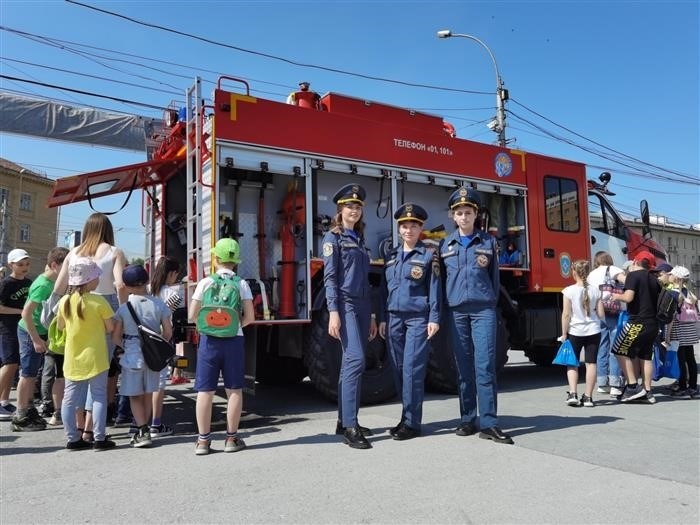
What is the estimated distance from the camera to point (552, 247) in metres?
7.95

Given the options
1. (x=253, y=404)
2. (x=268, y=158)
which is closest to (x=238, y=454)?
(x=253, y=404)

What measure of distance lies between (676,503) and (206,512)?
8.28 feet

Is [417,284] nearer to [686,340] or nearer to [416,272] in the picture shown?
[416,272]

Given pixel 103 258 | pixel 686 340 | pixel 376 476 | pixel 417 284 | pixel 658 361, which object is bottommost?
pixel 376 476

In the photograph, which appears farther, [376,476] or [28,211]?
[28,211]

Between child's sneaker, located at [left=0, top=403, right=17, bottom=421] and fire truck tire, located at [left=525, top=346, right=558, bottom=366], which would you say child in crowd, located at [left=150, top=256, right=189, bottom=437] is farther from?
fire truck tire, located at [left=525, top=346, right=558, bottom=366]

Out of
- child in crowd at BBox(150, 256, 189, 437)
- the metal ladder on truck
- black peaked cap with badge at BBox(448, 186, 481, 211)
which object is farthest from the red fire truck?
black peaked cap with badge at BBox(448, 186, 481, 211)

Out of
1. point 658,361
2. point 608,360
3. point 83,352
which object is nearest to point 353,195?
point 83,352

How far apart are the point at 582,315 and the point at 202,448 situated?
14.0ft

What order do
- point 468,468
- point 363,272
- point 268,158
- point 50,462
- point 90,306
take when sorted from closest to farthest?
point 468,468, point 50,462, point 90,306, point 363,272, point 268,158

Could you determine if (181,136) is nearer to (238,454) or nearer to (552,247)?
(238,454)

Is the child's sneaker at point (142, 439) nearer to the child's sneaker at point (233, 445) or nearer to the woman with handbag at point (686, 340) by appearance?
the child's sneaker at point (233, 445)

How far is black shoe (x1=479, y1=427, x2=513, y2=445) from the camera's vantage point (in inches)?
171

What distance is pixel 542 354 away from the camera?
9422 mm
